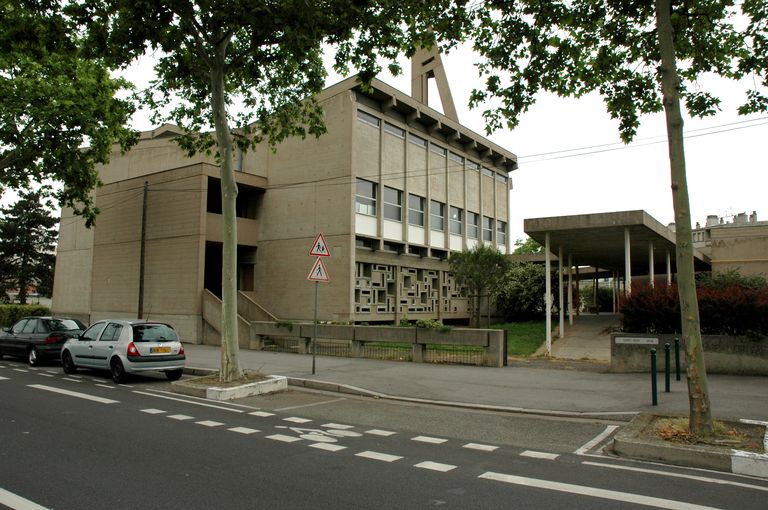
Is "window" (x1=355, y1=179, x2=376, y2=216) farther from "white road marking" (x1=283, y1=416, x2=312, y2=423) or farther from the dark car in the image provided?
"white road marking" (x1=283, y1=416, x2=312, y2=423)

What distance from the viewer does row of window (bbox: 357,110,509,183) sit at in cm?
2660

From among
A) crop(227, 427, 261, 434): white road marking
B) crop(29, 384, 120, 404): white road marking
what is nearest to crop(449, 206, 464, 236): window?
crop(29, 384, 120, 404): white road marking

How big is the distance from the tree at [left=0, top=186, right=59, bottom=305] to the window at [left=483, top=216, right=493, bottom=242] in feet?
129

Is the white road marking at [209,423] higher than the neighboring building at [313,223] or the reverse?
the reverse

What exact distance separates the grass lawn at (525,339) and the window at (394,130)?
38.6ft

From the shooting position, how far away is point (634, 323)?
1443 cm

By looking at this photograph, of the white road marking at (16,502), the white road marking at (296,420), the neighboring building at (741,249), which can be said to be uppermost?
the neighboring building at (741,249)

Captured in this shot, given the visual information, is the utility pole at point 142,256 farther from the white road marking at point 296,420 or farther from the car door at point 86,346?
the white road marking at point 296,420

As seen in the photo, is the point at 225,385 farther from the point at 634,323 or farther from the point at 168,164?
the point at 168,164

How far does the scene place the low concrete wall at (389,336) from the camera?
15250mm

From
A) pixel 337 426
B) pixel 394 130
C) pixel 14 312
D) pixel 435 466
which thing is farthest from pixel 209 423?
pixel 14 312

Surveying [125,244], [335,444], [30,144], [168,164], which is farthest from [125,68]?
[168,164]

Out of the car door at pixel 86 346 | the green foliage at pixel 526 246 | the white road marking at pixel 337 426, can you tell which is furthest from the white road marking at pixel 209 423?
the green foliage at pixel 526 246

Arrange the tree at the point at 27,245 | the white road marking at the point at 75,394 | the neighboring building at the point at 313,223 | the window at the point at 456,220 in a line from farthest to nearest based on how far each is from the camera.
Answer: the tree at the point at 27,245
the window at the point at 456,220
the neighboring building at the point at 313,223
the white road marking at the point at 75,394
